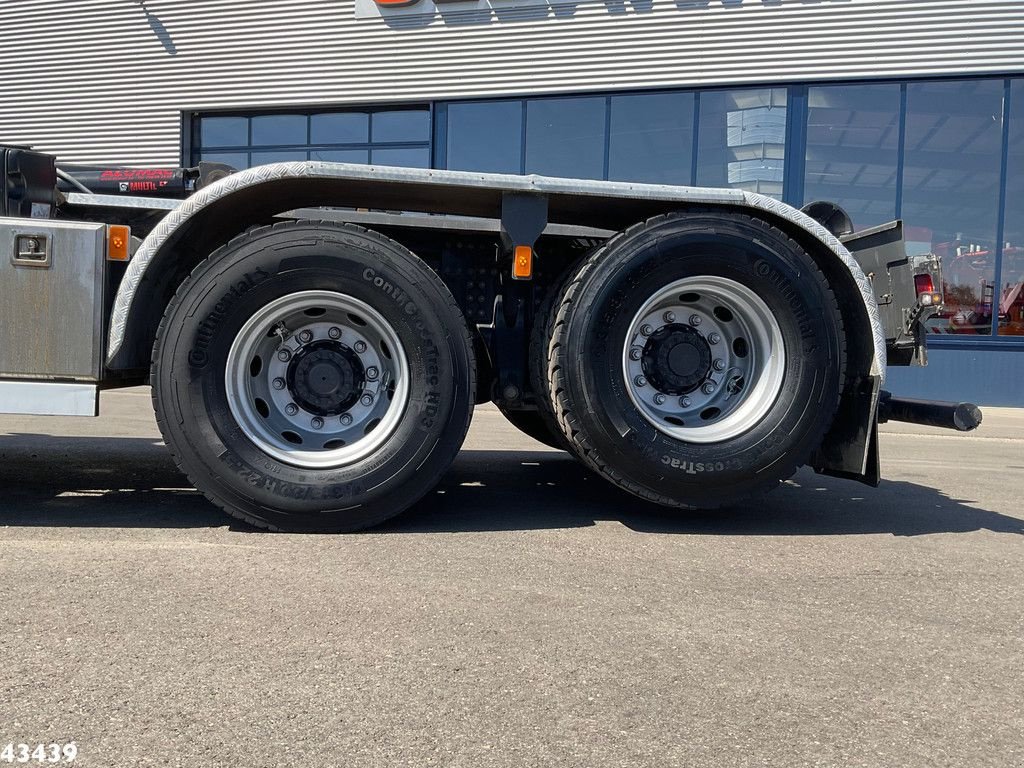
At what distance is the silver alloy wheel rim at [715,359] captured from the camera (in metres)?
3.32

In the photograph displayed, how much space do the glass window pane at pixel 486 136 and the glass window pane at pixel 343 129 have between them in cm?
155

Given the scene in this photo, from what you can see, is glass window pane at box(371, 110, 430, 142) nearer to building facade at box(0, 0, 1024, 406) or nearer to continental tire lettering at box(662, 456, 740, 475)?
building facade at box(0, 0, 1024, 406)

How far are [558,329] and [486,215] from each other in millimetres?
655

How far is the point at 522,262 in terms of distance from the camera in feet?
10.8

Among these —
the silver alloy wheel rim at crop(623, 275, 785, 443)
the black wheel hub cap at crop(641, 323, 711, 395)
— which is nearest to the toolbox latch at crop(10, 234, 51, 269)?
the silver alloy wheel rim at crop(623, 275, 785, 443)

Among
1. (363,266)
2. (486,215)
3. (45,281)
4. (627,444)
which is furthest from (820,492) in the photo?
(45,281)

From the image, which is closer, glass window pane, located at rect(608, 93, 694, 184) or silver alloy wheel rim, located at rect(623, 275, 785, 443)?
silver alloy wheel rim, located at rect(623, 275, 785, 443)

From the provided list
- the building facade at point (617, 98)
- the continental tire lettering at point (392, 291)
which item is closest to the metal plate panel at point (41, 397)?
the continental tire lettering at point (392, 291)

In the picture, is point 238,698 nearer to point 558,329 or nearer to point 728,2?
point 558,329

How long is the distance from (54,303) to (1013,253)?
12.7 meters

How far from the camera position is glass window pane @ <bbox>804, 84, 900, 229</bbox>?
38.9 feet

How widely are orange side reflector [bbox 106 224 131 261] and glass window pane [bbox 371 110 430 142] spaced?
11.0m

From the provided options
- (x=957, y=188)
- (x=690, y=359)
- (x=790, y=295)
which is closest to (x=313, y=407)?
(x=690, y=359)

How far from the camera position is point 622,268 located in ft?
10.5
